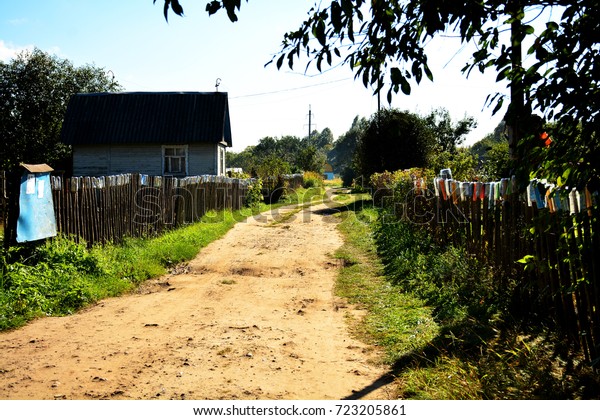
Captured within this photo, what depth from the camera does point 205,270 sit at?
1017cm

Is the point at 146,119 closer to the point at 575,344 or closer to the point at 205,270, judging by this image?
the point at 205,270

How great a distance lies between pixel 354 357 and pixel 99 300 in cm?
412

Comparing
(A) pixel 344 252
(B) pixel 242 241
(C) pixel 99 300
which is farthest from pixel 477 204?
A: (B) pixel 242 241

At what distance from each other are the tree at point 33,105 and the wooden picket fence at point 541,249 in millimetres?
32832

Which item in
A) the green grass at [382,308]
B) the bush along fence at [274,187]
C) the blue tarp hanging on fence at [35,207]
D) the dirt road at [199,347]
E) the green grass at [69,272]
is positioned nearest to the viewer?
the dirt road at [199,347]

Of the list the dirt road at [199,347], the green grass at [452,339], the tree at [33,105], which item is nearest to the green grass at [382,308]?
the green grass at [452,339]

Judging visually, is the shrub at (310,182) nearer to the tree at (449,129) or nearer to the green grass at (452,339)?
the tree at (449,129)

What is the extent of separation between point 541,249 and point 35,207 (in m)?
7.17

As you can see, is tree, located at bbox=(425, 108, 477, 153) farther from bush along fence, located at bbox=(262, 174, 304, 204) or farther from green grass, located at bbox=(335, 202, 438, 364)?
green grass, located at bbox=(335, 202, 438, 364)

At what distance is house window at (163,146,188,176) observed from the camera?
24.6 metres

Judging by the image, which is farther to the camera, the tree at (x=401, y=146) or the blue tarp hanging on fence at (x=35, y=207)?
the tree at (x=401, y=146)

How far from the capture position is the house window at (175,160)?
2464 centimetres

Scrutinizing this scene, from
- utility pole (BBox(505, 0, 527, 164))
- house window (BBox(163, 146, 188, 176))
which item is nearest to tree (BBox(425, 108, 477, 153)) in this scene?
house window (BBox(163, 146, 188, 176))

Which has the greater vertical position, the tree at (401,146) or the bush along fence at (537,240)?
the tree at (401,146)
